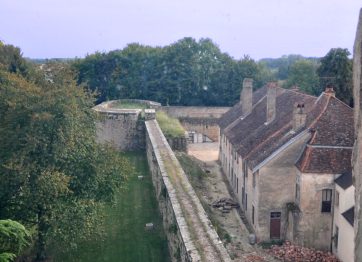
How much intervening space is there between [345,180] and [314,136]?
2.68m

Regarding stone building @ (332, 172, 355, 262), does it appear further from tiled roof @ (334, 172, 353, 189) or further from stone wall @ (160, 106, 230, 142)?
stone wall @ (160, 106, 230, 142)

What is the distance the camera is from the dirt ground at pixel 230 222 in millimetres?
20483

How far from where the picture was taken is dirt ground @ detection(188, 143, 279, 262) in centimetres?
2048

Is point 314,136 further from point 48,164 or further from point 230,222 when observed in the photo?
point 48,164

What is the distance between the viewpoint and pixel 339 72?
1599 inches

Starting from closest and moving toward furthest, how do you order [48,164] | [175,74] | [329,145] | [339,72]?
[48,164] → [329,145] → [339,72] → [175,74]

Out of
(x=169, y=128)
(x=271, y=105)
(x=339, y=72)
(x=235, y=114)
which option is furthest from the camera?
(x=339, y=72)

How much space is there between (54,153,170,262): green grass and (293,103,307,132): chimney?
27.3 ft

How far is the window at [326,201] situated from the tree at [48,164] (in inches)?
391

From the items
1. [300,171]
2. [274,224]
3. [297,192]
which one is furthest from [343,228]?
[274,224]

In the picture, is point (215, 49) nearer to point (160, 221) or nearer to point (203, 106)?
point (203, 106)

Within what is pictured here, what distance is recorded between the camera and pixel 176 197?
1894 cm

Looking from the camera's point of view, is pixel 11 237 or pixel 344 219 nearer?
pixel 11 237

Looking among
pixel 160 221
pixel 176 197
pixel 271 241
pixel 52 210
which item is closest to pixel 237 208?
pixel 271 241
